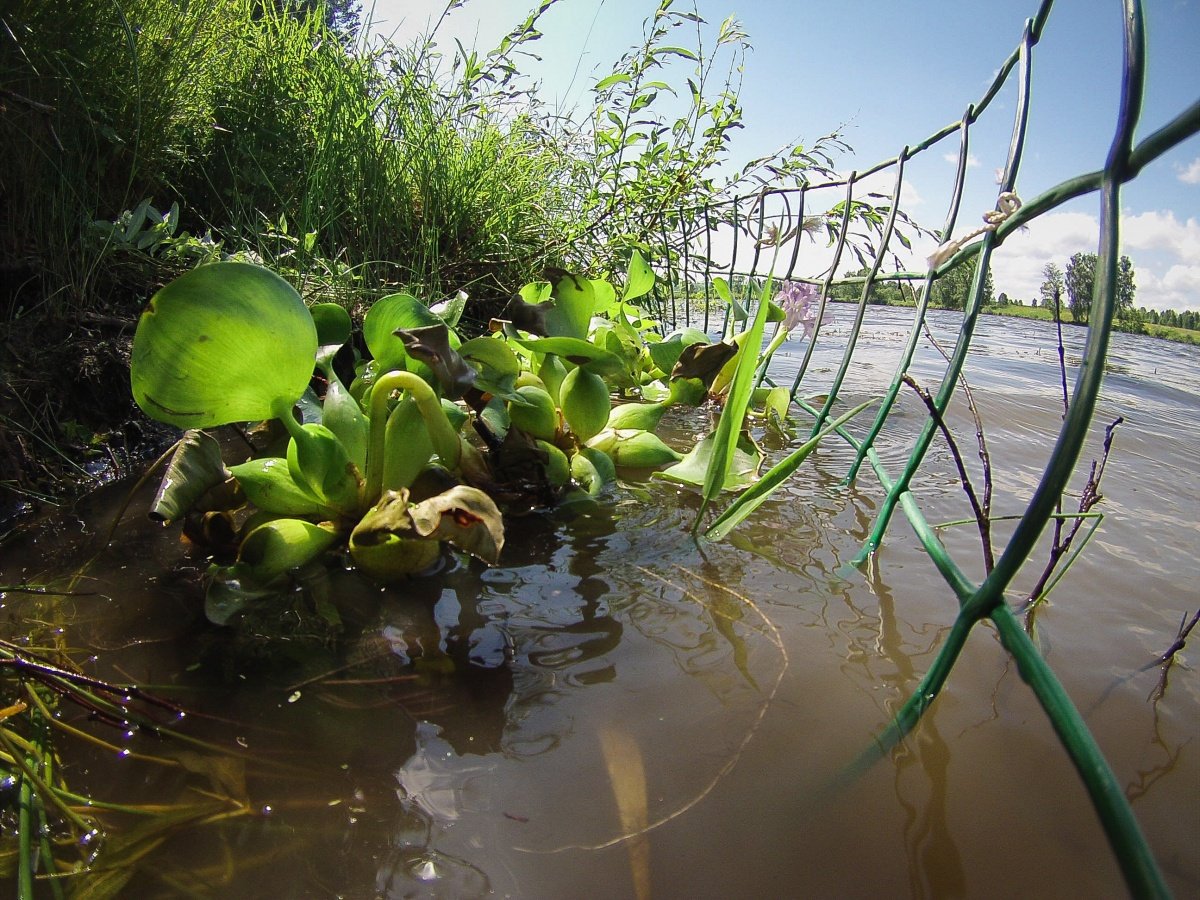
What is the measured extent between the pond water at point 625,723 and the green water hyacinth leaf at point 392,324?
0.36 m

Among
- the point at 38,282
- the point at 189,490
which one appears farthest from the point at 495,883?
the point at 38,282

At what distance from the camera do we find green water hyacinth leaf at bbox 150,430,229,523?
0.93 meters

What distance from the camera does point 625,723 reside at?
2.55 feet

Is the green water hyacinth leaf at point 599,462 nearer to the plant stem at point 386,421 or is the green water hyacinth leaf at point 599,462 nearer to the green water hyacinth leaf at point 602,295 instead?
the plant stem at point 386,421

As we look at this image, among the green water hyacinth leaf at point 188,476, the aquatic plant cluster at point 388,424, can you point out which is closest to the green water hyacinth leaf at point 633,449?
the aquatic plant cluster at point 388,424

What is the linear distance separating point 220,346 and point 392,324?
0.32 metres

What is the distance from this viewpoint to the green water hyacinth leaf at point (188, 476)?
36.5 inches

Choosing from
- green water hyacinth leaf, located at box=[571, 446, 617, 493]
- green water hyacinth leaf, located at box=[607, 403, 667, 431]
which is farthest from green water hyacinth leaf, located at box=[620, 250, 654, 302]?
green water hyacinth leaf, located at box=[571, 446, 617, 493]

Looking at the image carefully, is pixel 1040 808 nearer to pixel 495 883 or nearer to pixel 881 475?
pixel 495 883

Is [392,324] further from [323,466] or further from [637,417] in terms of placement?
[637,417]

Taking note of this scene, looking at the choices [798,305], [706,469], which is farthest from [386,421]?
[798,305]

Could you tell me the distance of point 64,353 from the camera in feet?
4.66

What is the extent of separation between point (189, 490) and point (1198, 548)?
5.99ft

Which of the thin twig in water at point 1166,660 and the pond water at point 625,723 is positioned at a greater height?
the thin twig in water at point 1166,660
